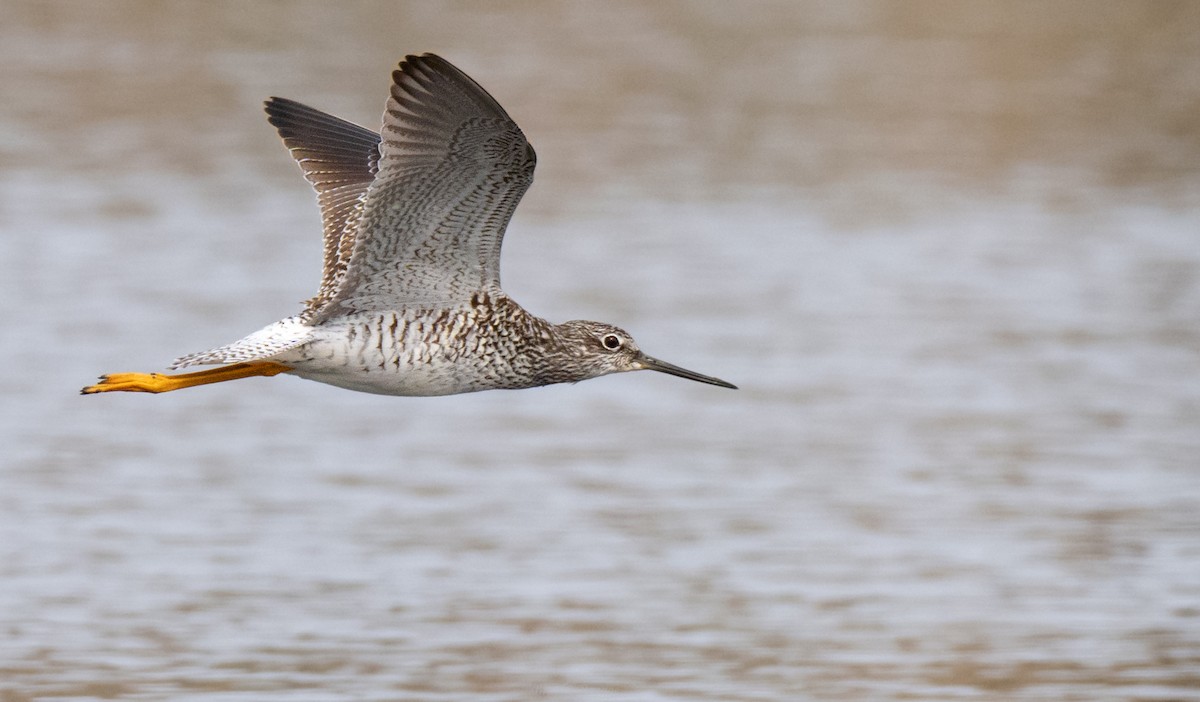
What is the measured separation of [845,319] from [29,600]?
7.47m

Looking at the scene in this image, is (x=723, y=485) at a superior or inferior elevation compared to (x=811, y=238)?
inferior

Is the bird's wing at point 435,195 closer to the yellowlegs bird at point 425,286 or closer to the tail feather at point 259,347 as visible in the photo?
the yellowlegs bird at point 425,286

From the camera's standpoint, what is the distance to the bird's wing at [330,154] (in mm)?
8980

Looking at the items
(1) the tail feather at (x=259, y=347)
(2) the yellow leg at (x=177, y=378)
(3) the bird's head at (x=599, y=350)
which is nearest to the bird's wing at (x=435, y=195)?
(1) the tail feather at (x=259, y=347)

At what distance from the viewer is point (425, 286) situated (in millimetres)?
8164

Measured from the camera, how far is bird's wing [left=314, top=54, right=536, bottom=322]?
7.45m

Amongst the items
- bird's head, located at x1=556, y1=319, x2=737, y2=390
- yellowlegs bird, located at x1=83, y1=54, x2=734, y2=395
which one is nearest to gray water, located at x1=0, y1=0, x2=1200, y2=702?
bird's head, located at x1=556, y1=319, x2=737, y2=390

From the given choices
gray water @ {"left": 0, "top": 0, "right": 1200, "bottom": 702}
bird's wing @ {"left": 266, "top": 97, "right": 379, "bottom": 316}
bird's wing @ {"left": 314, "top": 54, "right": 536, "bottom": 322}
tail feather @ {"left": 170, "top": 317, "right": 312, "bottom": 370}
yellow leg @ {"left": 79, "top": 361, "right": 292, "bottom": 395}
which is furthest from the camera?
gray water @ {"left": 0, "top": 0, "right": 1200, "bottom": 702}

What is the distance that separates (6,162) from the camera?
773 inches

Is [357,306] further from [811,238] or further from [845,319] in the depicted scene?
[811,238]

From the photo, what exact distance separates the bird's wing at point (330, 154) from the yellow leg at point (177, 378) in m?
0.83

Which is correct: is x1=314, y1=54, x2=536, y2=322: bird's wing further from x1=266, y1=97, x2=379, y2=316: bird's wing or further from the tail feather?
x1=266, y1=97, x2=379, y2=316: bird's wing

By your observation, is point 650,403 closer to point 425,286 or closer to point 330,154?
point 330,154

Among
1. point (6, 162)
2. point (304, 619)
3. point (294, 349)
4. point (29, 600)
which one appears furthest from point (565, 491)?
point (6, 162)
